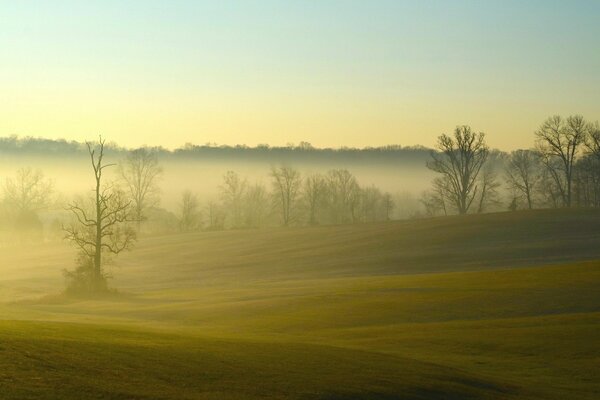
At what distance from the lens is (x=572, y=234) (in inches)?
3201

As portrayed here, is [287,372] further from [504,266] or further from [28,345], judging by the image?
[504,266]

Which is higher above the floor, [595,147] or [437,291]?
[595,147]

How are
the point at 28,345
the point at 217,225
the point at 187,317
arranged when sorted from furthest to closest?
1. the point at 217,225
2. the point at 187,317
3. the point at 28,345

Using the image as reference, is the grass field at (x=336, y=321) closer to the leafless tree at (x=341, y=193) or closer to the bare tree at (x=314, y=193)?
the bare tree at (x=314, y=193)

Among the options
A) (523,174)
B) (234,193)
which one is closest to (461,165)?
(523,174)

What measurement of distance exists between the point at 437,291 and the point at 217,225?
88.7 meters

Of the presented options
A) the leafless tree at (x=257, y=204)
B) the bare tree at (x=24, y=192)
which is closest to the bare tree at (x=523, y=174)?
the leafless tree at (x=257, y=204)

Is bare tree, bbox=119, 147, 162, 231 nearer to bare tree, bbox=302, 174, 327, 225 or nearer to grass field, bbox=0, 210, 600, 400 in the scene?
bare tree, bbox=302, 174, 327, 225

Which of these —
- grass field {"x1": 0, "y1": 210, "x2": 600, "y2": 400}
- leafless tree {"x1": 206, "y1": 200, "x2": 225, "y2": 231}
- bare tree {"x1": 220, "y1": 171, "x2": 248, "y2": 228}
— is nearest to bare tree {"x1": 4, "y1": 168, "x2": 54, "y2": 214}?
leafless tree {"x1": 206, "y1": 200, "x2": 225, "y2": 231}

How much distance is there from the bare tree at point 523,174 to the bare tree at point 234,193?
51594 mm

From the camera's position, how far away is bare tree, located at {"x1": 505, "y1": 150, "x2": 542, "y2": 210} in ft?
417

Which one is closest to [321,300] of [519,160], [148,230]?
[519,160]

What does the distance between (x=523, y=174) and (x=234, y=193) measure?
195 feet

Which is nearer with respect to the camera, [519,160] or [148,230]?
[519,160]
